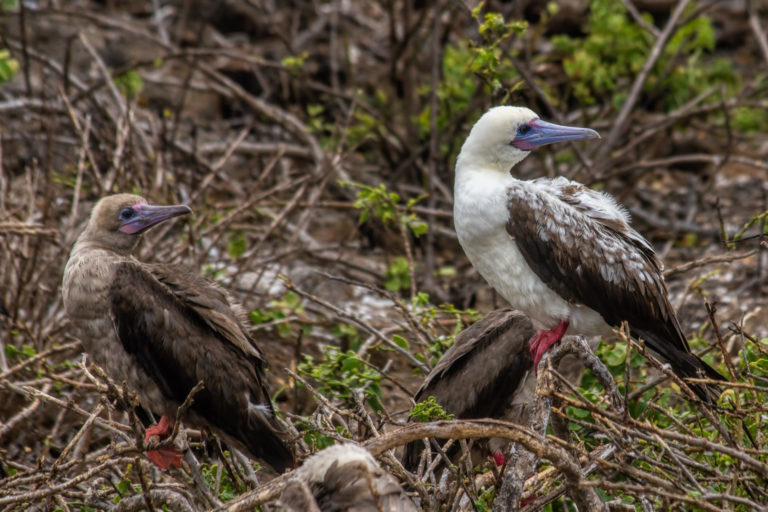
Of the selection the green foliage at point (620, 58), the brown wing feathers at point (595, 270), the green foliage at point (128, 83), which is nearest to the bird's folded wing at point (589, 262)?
the brown wing feathers at point (595, 270)

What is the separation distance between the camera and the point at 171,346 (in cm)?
400

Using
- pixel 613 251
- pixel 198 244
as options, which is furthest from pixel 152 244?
pixel 613 251

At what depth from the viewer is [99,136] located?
6.35 m

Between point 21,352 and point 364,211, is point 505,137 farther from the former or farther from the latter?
point 21,352

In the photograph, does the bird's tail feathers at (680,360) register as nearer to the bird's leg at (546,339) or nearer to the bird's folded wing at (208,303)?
the bird's leg at (546,339)

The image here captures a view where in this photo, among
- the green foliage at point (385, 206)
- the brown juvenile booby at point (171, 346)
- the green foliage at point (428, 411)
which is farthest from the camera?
the green foliage at point (385, 206)

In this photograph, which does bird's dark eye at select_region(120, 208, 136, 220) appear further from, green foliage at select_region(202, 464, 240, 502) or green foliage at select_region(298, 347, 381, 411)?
green foliage at select_region(202, 464, 240, 502)

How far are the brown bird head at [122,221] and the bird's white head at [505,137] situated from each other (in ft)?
3.99

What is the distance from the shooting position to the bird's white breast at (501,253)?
401 cm

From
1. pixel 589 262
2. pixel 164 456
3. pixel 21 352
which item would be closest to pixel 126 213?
pixel 21 352

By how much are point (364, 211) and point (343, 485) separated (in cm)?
269

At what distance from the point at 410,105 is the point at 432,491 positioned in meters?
4.96

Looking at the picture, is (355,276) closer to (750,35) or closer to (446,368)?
(446,368)

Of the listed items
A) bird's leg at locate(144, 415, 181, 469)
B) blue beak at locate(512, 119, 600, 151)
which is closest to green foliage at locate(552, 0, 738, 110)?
blue beak at locate(512, 119, 600, 151)
